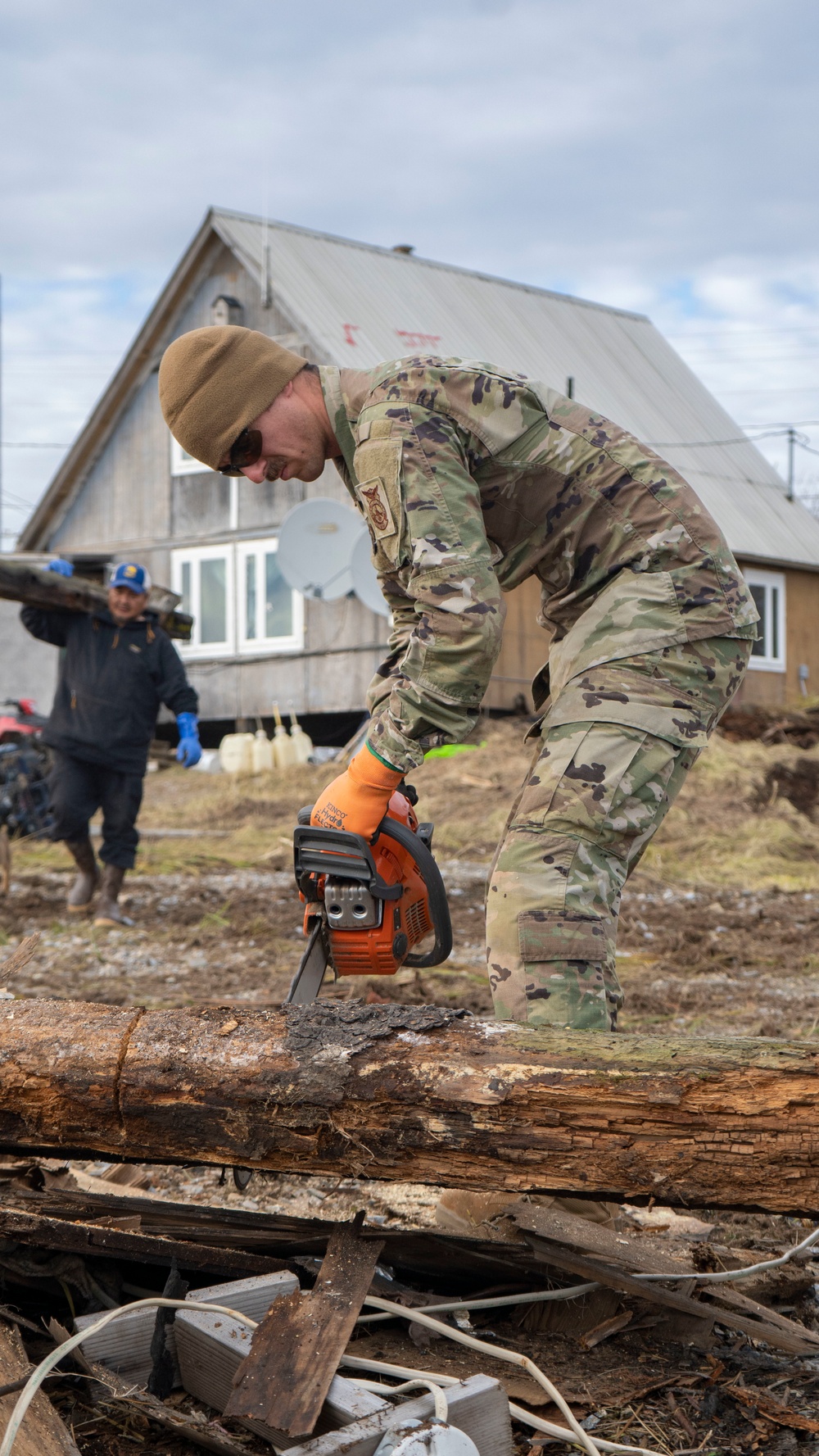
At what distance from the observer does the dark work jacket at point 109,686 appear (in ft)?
25.4

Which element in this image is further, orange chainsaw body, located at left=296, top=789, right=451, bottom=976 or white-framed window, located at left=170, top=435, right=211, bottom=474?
white-framed window, located at left=170, top=435, right=211, bottom=474

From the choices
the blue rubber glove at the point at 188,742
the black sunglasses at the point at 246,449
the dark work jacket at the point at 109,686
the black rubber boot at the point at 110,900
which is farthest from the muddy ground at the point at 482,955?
the black sunglasses at the point at 246,449

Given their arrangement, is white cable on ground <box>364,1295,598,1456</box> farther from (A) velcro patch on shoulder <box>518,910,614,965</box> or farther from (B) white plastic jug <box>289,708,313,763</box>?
(B) white plastic jug <box>289,708,313,763</box>

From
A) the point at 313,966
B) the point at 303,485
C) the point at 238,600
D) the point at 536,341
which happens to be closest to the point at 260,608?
the point at 238,600

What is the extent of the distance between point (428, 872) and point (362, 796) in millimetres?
231

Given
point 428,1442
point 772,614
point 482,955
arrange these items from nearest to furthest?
point 428,1442
point 482,955
point 772,614

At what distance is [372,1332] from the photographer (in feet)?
7.59

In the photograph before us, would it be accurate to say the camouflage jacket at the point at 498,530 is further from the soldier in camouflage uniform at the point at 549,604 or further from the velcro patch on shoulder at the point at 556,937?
the velcro patch on shoulder at the point at 556,937

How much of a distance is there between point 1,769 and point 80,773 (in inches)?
140

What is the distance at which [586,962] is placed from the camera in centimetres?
261

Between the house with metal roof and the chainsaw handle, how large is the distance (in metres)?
14.1

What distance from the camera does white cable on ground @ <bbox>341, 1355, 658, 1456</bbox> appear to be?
6.27 ft

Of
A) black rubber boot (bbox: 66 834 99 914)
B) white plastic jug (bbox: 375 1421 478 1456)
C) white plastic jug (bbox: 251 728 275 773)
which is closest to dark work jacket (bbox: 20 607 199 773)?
black rubber boot (bbox: 66 834 99 914)

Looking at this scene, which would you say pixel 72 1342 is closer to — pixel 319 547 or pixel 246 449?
pixel 246 449
